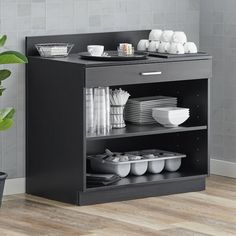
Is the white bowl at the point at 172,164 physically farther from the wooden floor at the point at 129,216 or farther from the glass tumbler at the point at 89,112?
the glass tumbler at the point at 89,112

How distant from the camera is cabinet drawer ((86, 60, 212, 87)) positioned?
531 centimetres

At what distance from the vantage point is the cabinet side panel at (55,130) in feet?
17.5

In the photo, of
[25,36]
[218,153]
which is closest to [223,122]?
[218,153]

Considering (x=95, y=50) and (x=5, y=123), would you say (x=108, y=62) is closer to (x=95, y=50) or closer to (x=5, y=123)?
(x=95, y=50)

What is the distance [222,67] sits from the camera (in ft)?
20.7

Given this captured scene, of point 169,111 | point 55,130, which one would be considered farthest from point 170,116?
point 55,130

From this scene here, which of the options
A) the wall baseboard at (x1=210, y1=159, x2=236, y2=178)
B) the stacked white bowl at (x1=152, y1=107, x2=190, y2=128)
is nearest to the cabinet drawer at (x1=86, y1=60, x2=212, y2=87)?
the stacked white bowl at (x1=152, y1=107, x2=190, y2=128)

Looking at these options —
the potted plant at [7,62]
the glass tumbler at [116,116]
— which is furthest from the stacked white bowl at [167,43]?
the potted plant at [7,62]

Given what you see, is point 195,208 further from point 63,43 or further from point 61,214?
point 63,43

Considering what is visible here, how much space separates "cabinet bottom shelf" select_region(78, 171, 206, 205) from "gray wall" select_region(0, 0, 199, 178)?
54cm

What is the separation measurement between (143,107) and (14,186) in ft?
3.08

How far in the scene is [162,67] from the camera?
5.58 metres

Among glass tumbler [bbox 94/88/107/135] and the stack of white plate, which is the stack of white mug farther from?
glass tumbler [bbox 94/88/107/135]

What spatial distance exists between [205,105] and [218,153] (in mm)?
718
